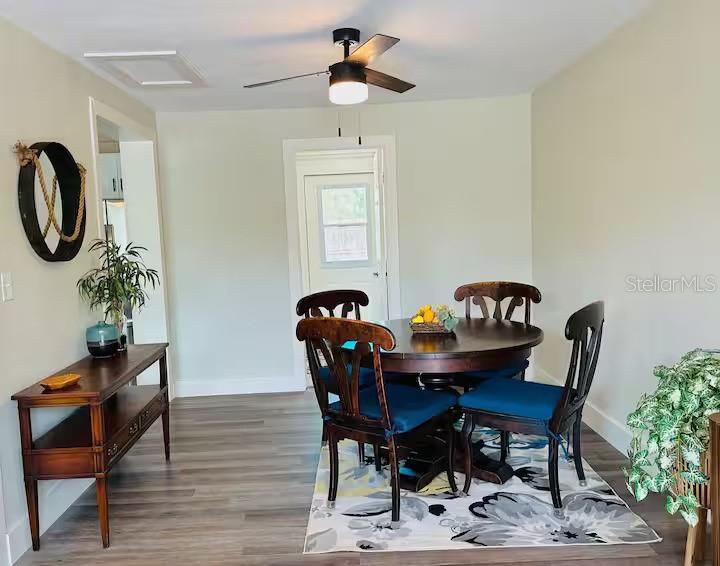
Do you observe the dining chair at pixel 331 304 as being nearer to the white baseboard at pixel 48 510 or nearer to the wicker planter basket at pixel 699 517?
the white baseboard at pixel 48 510

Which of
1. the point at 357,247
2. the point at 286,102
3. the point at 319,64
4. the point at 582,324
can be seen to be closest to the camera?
the point at 582,324

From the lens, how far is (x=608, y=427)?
335 centimetres

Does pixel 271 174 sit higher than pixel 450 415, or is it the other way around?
pixel 271 174

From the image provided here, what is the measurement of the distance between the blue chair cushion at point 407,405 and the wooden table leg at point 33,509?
4.38 ft

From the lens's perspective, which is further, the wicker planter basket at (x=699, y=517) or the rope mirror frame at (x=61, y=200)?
the rope mirror frame at (x=61, y=200)

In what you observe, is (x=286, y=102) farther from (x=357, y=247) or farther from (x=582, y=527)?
(x=582, y=527)

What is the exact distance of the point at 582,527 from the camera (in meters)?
2.42

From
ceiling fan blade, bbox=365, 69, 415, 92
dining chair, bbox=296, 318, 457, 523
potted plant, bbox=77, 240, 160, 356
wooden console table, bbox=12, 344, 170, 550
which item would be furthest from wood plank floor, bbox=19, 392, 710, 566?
ceiling fan blade, bbox=365, 69, 415, 92

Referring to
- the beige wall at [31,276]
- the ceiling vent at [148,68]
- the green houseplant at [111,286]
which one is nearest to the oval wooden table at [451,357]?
the green houseplant at [111,286]

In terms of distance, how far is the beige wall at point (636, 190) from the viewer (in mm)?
2416

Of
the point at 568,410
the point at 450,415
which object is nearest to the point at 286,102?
the point at 450,415

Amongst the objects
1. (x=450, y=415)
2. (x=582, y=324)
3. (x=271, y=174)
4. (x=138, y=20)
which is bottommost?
(x=450, y=415)

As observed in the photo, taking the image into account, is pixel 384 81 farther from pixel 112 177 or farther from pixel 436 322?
pixel 112 177

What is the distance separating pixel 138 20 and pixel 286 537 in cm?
247
